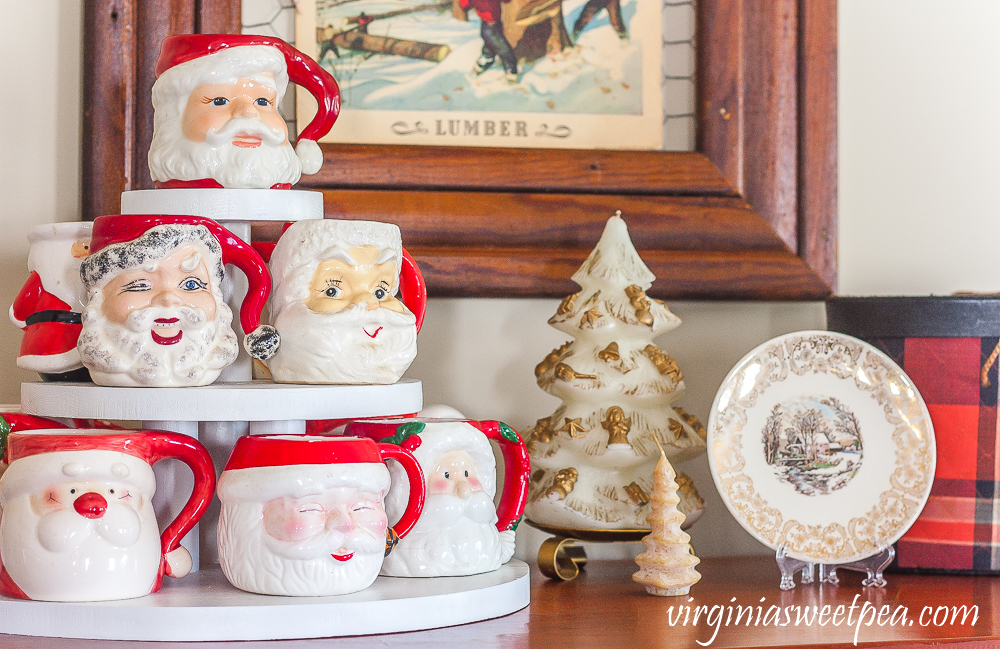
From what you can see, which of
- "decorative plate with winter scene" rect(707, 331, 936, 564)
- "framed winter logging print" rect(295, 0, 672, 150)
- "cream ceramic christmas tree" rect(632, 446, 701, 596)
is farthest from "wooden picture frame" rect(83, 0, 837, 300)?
"cream ceramic christmas tree" rect(632, 446, 701, 596)

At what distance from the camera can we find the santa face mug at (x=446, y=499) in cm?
75

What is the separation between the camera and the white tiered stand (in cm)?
65

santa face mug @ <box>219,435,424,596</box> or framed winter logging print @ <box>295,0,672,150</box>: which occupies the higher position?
framed winter logging print @ <box>295,0,672,150</box>

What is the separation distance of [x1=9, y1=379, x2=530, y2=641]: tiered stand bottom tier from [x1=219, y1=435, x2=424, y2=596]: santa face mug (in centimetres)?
1

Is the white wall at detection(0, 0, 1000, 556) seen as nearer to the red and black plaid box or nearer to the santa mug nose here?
the red and black plaid box

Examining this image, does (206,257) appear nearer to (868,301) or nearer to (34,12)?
(34,12)

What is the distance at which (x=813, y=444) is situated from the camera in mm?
897

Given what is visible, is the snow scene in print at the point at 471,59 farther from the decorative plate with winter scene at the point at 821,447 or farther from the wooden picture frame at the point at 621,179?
the decorative plate with winter scene at the point at 821,447

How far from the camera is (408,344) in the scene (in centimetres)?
77

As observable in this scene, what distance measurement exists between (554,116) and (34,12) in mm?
499

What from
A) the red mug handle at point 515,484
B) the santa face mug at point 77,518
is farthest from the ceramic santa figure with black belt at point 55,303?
the red mug handle at point 515,484

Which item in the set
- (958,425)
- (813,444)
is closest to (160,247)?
(813,444)

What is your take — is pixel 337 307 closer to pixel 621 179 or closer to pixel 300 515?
pixel 300 515

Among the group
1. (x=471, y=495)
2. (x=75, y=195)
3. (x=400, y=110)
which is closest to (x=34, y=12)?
(x=75, y=195)
